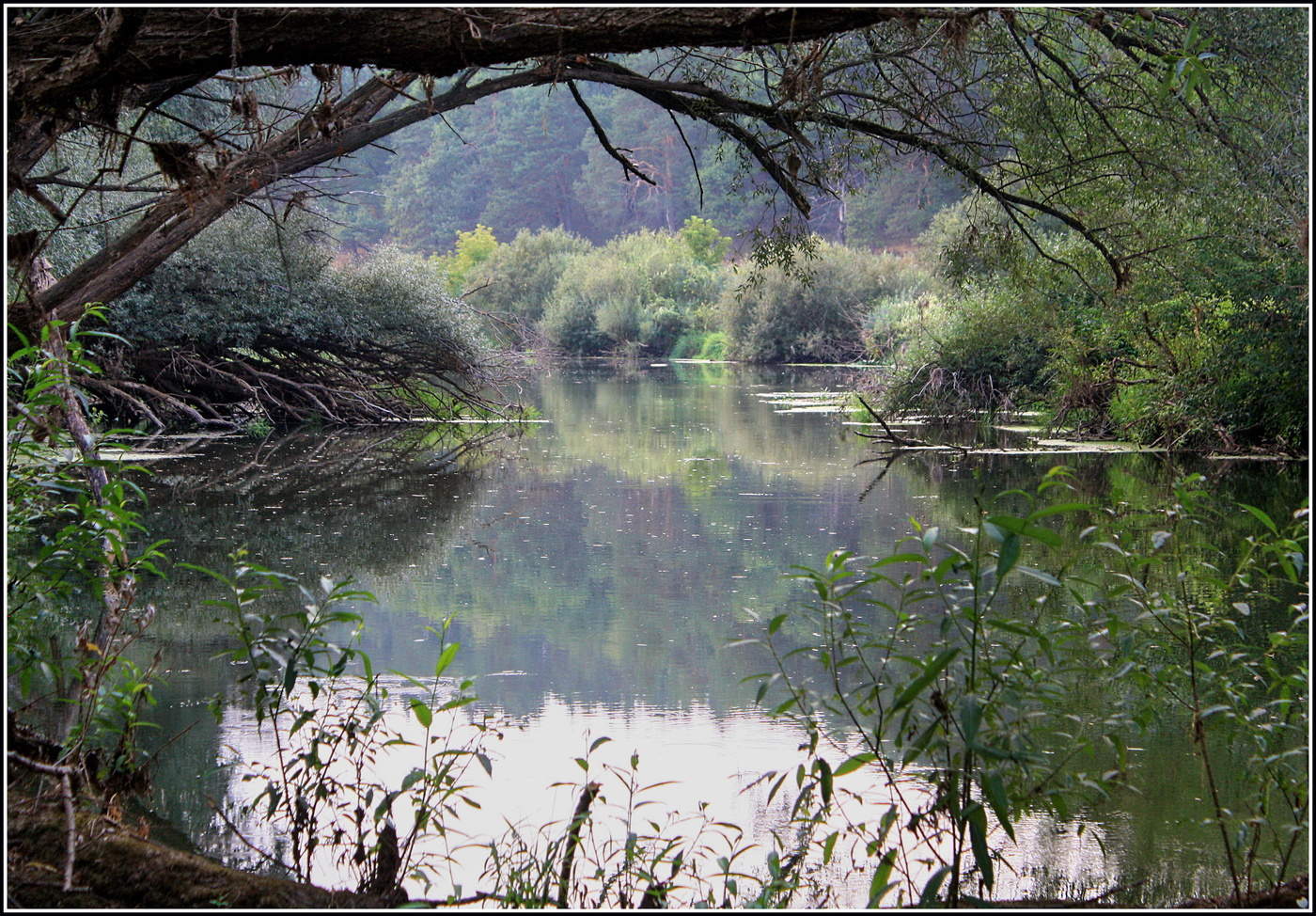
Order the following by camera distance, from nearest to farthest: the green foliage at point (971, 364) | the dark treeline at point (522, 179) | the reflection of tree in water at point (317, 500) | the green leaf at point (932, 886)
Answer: the green leaf at point (932, 886) < the reflection of tree in water at point (317, 500) < the green foliage at point (971, 364) < the dark treeline at point (522, 179)

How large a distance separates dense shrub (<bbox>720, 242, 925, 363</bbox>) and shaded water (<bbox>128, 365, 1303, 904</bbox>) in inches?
630

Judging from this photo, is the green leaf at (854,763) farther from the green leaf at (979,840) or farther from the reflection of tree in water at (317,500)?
the reflection of tree in water at (317,500)

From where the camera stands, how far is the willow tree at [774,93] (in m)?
2.85

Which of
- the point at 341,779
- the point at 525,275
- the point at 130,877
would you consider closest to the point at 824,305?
the point at 525,275

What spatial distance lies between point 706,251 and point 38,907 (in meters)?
41.5

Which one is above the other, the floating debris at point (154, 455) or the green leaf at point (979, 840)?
the floating debris at point (154, 455)

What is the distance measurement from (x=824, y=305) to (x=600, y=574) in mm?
25288

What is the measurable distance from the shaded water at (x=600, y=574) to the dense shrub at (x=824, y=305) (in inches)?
630

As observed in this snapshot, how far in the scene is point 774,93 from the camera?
6.42 m

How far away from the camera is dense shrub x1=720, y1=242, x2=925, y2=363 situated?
3169 centimetres

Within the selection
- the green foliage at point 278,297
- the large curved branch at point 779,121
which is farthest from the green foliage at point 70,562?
the green foliage at point 278,297

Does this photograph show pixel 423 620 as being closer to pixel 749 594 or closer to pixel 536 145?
pixel 749 594

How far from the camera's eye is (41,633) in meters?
5.23

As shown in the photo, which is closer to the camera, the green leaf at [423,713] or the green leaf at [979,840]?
the green leaf at [979,840]
